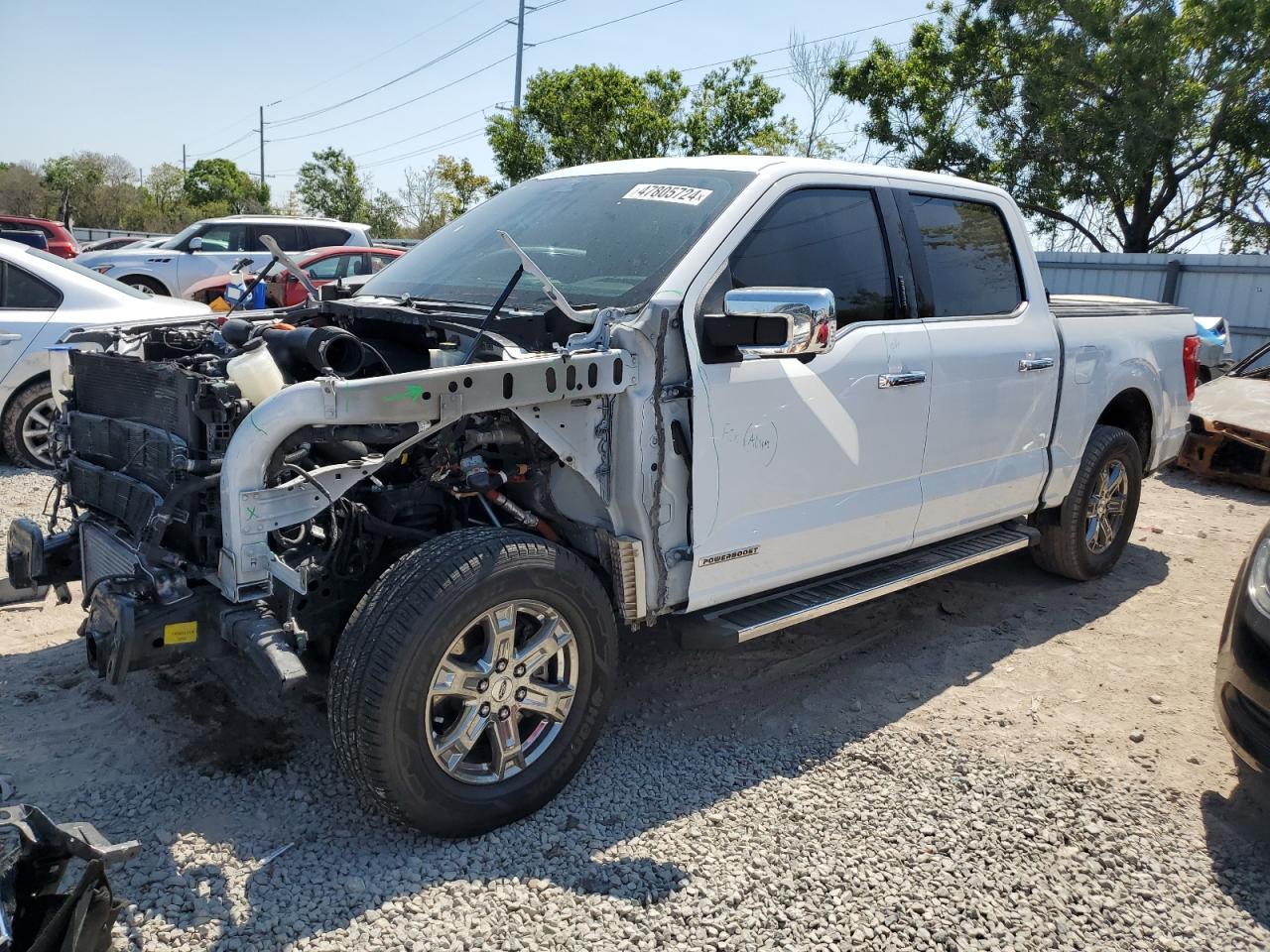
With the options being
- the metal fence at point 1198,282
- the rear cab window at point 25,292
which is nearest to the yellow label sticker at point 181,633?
the rear cab window at point 25,292

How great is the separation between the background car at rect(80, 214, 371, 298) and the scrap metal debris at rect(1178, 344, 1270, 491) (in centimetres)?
1205

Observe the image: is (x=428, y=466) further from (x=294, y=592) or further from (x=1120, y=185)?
(x=1120, y=185)

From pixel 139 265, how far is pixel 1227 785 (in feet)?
50.9

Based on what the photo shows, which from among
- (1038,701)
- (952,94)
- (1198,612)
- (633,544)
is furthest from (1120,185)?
(633,544)

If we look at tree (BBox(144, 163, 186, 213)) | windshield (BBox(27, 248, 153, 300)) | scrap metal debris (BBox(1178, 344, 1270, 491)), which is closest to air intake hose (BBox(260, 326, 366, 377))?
windshield (BBox(27, 248, 153, 300))

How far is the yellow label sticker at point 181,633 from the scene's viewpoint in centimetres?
290

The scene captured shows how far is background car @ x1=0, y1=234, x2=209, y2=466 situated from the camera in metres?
6.99

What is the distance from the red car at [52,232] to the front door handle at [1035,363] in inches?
799

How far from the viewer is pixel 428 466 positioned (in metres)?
3.27

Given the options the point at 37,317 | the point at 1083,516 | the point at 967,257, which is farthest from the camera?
the point at 37,317

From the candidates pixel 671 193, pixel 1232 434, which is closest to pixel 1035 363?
pixel 671 193

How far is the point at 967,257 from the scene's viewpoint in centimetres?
461

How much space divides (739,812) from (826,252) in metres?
2.12

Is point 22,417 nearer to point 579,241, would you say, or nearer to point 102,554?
point 102,554
